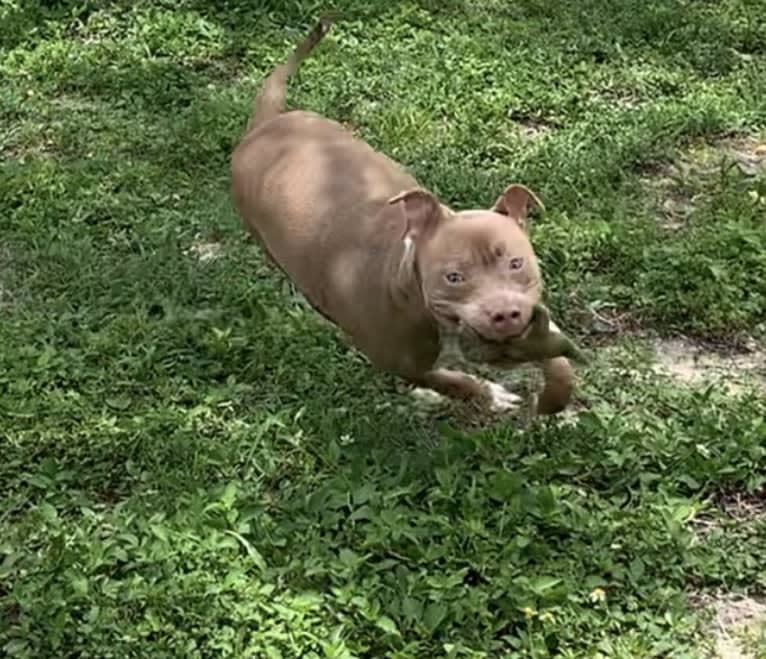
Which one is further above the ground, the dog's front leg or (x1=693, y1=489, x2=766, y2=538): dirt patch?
(x1=693, y1=489, x2=766, y2=538): dirt patch

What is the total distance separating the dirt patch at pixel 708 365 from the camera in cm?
507

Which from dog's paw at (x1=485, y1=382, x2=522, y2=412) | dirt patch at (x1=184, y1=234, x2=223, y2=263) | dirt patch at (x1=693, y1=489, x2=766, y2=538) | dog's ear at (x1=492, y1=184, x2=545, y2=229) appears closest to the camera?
dirt patch at (x1=693, y1=489, x2=766, y2=538)

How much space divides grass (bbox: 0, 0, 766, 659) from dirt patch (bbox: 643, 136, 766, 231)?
4cm

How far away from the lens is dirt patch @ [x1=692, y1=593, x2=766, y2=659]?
152 inches

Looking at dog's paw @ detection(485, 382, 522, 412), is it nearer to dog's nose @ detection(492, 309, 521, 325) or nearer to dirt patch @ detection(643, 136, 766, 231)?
dog's nose @ detection(492, 309, 521, 325)

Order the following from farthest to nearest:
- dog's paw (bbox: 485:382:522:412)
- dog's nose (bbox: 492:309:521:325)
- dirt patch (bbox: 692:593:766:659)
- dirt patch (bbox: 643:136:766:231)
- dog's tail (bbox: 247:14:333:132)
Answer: dirt patch (bbox: 643:136:766:231)
dog's tail (bbox: 247:14:333:132)
dog's paw (bbox: 485:382:522:412)
dog's nose (bbox: 492:309:521:325)
dirt patch (bbox: 692:593:766:659)

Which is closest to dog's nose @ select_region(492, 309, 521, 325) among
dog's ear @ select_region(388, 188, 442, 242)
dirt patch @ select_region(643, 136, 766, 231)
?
dog's ear @ select_region(388, 188, 442, 242)

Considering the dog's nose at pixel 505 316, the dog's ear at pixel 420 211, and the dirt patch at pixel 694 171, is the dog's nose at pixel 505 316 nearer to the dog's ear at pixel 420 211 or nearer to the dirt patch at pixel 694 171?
the dog's ear at pixel 420 211

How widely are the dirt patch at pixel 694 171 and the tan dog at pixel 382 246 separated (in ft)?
4.61

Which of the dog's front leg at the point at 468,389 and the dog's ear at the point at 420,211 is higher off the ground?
the dog's ear at the point at 420,211

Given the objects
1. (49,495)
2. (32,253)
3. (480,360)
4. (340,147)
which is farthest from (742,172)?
(49,495)

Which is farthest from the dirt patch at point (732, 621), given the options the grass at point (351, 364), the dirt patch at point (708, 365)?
the dirt patch at point (708, 365)

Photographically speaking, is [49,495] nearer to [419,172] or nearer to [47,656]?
[47,656]

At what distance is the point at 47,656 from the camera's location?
150 inches
